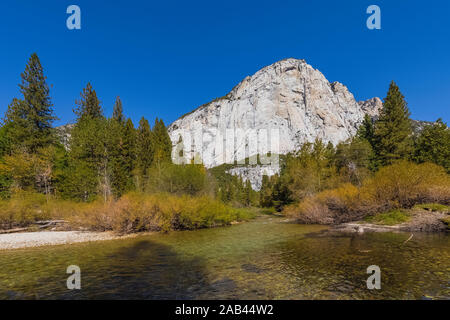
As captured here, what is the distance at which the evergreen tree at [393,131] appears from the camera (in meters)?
41.2

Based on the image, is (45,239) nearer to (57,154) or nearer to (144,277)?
(144,277)

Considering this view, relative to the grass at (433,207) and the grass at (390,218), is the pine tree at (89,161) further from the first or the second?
the grass at (433,207)

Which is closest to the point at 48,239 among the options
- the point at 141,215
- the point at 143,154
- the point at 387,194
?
the point at 141,215

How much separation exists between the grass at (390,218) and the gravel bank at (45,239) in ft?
82.7

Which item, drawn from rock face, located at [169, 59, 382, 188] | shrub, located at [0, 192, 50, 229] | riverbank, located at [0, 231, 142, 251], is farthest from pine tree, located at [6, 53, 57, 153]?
rock face, located at [169, 59, 382, 188]

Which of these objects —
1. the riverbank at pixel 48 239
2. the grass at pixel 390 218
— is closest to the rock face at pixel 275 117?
the grass at pixel 390 218

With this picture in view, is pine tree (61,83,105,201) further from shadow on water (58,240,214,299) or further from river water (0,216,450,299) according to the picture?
shadow on water (58,240,214,299)

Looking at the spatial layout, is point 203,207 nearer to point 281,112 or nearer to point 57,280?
point 57,280

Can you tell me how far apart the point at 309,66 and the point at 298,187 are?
15837 cm

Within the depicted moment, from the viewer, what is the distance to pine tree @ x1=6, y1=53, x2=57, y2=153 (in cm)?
3544

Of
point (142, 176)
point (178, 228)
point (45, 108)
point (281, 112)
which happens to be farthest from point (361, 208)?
point (281, 112)

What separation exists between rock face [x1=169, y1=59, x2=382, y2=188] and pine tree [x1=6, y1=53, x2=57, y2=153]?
→ 117428mm

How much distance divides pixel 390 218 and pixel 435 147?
21.0 meters

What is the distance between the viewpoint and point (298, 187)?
43875mm
